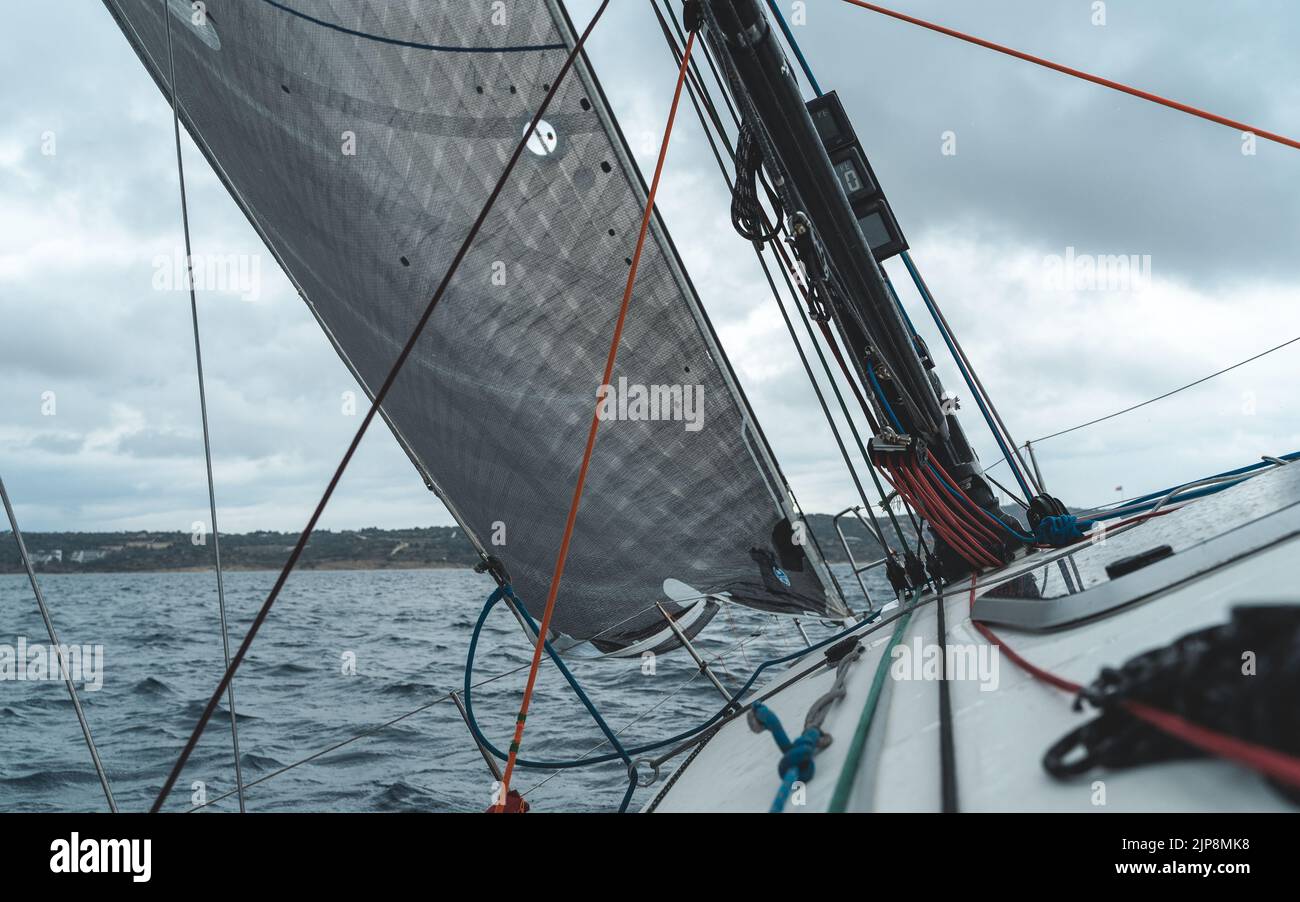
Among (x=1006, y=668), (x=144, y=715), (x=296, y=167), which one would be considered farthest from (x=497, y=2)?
(x=144, y=715)

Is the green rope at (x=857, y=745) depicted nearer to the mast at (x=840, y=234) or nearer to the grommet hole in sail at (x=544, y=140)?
the mast at (x=840, y=234)

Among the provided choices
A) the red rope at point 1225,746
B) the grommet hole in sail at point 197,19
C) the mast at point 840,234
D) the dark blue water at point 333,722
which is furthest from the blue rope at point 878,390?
the grommet hole in sail at point 197,19

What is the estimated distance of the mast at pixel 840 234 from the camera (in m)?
2.76

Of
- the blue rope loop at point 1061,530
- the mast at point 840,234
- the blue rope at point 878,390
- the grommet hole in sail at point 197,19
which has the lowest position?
the blue rope loop at point 1061,530

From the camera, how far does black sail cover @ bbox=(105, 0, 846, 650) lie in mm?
3314

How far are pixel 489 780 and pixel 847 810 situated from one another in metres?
5.12

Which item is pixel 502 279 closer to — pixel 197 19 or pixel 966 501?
pixel 197 19

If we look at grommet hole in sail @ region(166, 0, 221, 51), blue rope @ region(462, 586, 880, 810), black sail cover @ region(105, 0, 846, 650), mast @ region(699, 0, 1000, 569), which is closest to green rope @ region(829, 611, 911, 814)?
blue rope @ region(462, 586, 880, 810)

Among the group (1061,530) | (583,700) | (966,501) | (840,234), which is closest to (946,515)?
(966,501)

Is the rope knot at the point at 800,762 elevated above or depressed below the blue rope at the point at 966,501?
below

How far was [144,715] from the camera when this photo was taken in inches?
333

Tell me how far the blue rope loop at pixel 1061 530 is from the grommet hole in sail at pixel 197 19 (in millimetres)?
4020

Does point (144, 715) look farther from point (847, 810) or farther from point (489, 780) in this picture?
point (847, 810)
